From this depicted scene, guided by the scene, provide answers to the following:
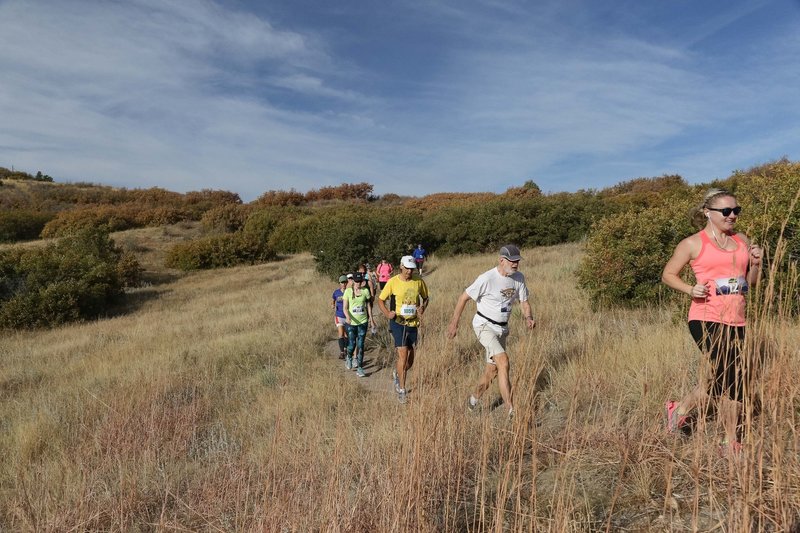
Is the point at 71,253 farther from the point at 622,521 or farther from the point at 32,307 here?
the point at 622,521

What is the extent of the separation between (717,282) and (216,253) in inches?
1263

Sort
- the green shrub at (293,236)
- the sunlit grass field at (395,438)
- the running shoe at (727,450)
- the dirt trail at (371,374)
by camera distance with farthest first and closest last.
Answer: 1. the green shrub at (293,236)
2. the dirt trail at (371,374)
3. the sunlit grass field at (395,438)
4. the running shoe at (727,450)

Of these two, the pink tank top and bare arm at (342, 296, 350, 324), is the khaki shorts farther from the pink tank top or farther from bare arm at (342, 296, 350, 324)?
bare arm at (342, 296, 350, 324)

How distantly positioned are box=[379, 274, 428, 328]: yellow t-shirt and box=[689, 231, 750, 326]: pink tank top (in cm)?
358

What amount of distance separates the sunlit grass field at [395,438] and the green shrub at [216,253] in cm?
1934

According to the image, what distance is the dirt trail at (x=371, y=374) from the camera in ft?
24.1

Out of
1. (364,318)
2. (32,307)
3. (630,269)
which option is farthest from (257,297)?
(630,269)

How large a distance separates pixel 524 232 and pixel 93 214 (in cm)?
3556

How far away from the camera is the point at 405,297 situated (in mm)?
6227

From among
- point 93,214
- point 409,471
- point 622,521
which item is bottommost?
point 622,521

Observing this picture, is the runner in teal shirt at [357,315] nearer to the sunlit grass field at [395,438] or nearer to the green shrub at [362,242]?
the sunlit grass field at [395,438]

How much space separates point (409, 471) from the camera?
2322 mm

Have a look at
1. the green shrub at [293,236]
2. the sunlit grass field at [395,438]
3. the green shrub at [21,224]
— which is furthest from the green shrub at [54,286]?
the green shrub at [21,224]

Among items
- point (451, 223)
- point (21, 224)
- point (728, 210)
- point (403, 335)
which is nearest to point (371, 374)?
point (403, 335)
